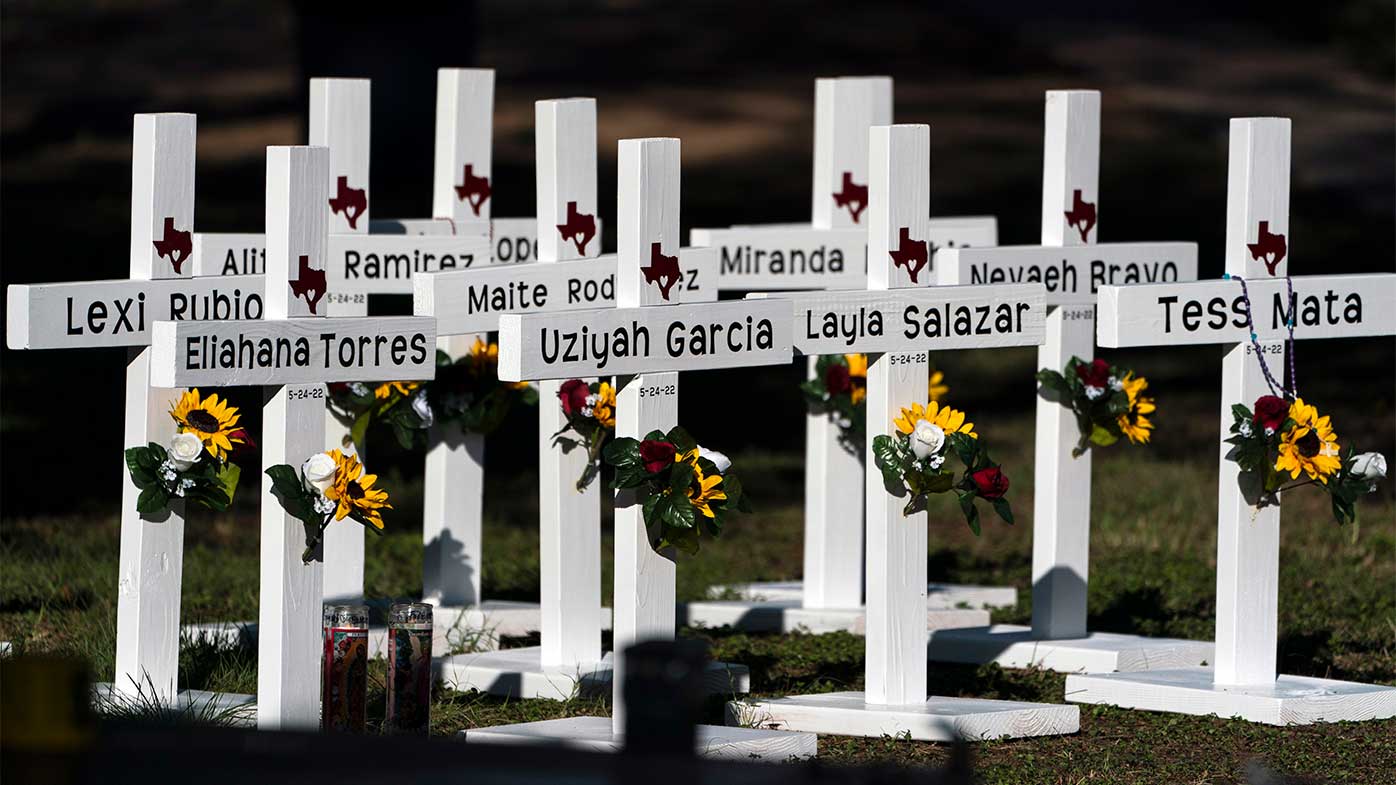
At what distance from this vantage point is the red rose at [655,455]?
20.6 ft

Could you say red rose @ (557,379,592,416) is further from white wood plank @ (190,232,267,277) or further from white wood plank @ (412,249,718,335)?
white wood plank @ (190,232,267,277)

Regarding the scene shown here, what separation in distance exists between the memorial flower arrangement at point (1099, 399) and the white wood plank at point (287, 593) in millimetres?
2713

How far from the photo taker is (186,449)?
21.2 ft

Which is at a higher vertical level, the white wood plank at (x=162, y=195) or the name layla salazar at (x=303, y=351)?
the white wood plank at (x=162, y=195)

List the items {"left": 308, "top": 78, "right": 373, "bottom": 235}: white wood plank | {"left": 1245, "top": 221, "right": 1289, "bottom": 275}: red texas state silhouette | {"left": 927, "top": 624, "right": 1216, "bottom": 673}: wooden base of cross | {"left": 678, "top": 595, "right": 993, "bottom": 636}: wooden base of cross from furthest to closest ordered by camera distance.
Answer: {"left": 678, "top": 595, "right": 993, "bottom": 636}: wooden base of cross → {"left": 308, "top": 78, "right": 373, "bottom": 235}: white wood plank → {"left": 927, "top": 624, "right": 1216, "bottom": 673}: wooden base of cross → {"left": 1245, "top": 221, "right": 1289, "bottom": 275}: red texas state silhouette

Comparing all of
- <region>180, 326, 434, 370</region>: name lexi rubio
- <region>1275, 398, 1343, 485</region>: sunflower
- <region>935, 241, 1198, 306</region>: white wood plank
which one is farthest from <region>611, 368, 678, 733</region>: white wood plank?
<region>1275, 398, 1343, 485</region>: sunflower

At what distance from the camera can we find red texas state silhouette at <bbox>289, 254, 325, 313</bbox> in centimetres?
616

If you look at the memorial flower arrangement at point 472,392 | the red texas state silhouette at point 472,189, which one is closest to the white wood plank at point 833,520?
the memorial flower arrangement at point 472,392

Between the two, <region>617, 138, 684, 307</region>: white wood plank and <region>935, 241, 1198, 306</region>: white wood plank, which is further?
<region>935, 241, 1198, 306</region>: white wood plank

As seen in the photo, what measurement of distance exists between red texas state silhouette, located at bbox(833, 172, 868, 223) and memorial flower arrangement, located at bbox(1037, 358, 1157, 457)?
51.7 inches

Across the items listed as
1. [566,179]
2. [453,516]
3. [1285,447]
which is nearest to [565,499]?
[453,516]

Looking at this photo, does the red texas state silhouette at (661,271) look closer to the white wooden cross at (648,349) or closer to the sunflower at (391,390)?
the white wooden cross at (648,349)

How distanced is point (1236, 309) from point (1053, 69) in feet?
56.5

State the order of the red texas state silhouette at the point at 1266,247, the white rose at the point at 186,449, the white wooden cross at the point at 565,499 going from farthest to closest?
the white wooden cross at the point at 565,499, the red texas state silhouette at the point at 1266,247, the white rose at the point at 186,449
